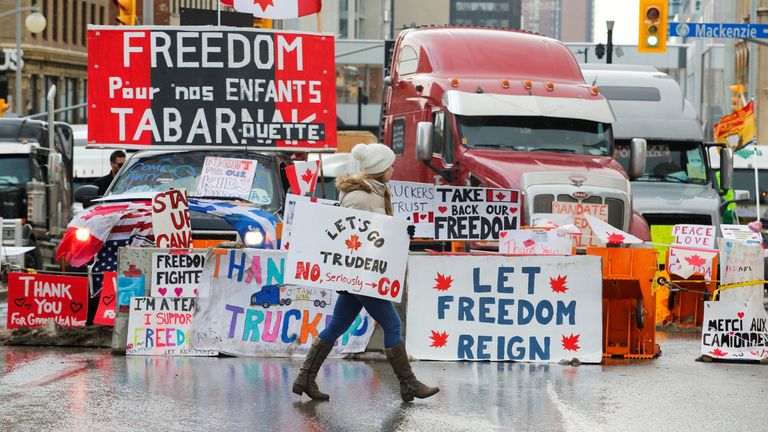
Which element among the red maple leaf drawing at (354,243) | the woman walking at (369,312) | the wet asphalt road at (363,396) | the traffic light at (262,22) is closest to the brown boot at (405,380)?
the woman walking at (369,312)

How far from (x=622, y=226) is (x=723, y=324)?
566 centimetres

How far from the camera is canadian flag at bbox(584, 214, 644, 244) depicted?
48.2ft

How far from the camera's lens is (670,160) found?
23.2m

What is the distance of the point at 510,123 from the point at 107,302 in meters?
8.63

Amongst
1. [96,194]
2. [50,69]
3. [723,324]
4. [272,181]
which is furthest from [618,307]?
[50,69]

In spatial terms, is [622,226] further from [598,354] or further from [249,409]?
[249,409]

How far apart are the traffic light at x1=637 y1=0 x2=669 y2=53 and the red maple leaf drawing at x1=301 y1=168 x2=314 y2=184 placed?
13.6 meters

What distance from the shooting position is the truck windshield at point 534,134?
20656 millimetres

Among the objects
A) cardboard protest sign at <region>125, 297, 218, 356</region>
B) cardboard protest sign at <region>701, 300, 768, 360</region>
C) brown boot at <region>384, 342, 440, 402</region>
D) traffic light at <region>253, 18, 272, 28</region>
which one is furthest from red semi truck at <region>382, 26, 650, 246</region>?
brown boot at <region>384, 342, 440, 402</region>

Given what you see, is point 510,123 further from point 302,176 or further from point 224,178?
point 224,178

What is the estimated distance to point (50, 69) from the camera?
72062 millimetres

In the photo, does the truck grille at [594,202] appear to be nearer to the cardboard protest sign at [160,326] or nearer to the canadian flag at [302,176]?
the canadian flag at [302,176]

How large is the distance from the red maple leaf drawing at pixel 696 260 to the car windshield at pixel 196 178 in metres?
4.35

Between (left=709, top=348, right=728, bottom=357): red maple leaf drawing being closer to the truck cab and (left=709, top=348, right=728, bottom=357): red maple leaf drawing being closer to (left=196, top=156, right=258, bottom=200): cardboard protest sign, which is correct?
(left=196, top=156, right=258, bottom=200): cardboard protest sign
